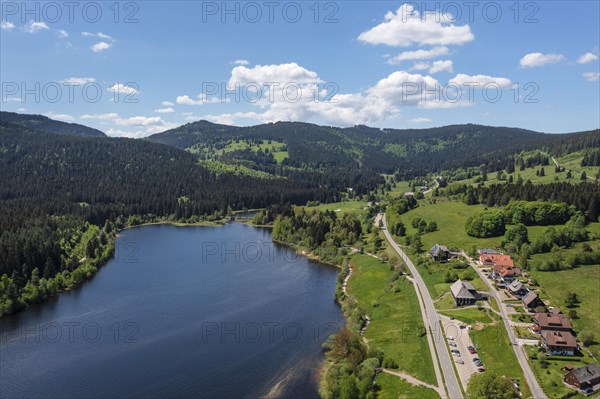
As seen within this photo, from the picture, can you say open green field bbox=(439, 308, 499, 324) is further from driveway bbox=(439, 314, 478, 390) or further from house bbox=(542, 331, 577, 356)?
house bbox=(542, 331, 577, 356)

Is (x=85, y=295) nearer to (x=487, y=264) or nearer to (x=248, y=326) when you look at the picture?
(x=248, y=326)

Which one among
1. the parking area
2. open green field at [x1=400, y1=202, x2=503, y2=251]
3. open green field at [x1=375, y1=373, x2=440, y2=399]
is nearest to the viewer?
open green field at [x1=375, y1=373, x2=440, y2=399]

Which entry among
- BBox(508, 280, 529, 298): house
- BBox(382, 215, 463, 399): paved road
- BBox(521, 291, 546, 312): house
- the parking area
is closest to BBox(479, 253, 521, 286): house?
BBox(508, 280, 529, 298): house

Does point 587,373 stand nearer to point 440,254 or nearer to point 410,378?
point 410,378

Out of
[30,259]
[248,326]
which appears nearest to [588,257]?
[248,326]

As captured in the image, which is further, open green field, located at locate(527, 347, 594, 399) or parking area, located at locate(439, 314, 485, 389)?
parking area, located at locate(439, 314, 485, 389)

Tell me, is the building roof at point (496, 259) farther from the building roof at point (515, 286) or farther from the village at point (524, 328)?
the building roof at point (515, 286)

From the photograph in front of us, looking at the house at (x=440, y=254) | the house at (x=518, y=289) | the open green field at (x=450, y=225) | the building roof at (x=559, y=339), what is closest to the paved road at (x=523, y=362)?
the house at (x=518, y=289)
